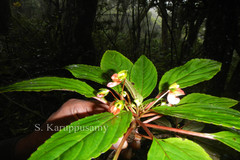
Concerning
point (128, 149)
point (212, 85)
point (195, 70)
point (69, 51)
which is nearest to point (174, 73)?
point (195, 70)

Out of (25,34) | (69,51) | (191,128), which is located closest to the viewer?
(191,128)

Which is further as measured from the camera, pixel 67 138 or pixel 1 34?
pixel 1 34

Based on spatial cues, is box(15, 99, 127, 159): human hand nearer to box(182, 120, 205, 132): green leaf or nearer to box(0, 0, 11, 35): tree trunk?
box(182, 120, 205, 132): green leaf

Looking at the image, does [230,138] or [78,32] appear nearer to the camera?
[230,138]

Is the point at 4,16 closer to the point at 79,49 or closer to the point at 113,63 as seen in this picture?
the point at 79,49

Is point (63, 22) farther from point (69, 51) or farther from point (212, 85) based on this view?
point (212, 85)

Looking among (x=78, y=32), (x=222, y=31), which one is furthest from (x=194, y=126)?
(x=78, y=32)
